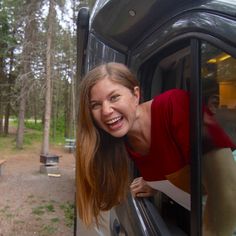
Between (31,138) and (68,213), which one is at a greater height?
(31,138)

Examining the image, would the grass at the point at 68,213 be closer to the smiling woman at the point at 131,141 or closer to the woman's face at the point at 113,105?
the smiling woman at the point at 131,141

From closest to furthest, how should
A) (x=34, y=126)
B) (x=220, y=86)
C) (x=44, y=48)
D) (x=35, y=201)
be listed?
(x=220, y=86) < (x=35, y=201) < (x=44, y=48) < (x=34, y=126)

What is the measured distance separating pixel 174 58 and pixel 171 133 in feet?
1.31

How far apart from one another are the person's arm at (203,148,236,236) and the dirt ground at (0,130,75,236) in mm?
4509

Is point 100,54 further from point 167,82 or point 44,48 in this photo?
point 44,48

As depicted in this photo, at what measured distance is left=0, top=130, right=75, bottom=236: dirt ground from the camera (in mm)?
5719

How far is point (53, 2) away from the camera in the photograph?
41.1 feet

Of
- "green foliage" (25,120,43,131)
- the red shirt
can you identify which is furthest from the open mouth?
"green foliage" (25,120,43,131)

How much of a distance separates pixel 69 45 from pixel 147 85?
41.6 ft

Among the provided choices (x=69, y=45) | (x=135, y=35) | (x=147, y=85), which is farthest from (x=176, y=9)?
(x=69, y=45)

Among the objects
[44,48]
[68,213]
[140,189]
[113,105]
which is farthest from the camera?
[44,48]

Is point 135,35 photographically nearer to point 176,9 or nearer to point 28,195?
point 176,9

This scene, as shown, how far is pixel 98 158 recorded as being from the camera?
5.10 ft

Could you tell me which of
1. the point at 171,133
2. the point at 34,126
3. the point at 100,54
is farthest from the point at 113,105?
the point at 34,126
